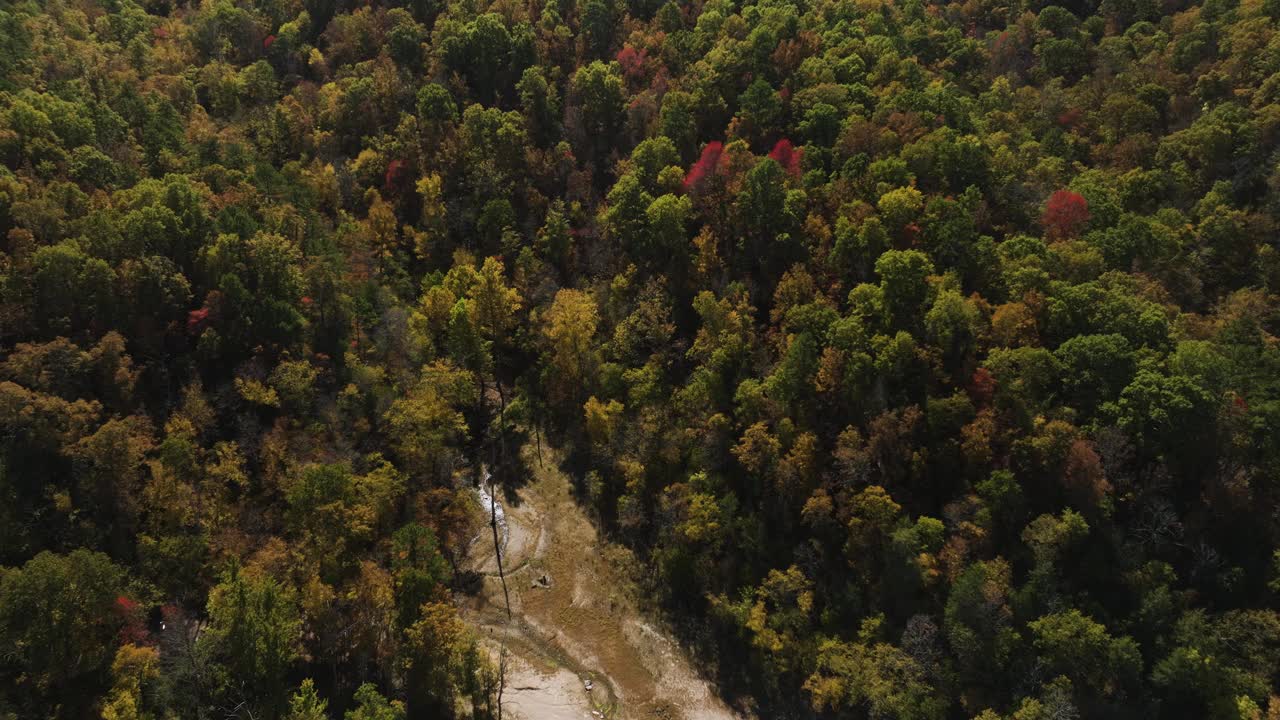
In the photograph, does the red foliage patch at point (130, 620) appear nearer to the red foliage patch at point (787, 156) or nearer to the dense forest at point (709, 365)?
the dense forest at point (709, 365)

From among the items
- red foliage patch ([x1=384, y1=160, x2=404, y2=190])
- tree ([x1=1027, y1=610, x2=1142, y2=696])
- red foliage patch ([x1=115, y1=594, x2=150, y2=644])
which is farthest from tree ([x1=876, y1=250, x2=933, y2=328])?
red foliage patch ([x1=115, y1=594, x2=150, y2=644])

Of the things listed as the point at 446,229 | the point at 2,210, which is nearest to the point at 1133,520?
the point at 446,229

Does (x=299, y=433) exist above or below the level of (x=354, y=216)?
below

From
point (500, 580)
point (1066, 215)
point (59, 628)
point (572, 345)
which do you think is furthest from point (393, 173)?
point (1066, 215)

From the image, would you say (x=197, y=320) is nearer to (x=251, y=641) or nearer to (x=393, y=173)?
(x=251, y=641)

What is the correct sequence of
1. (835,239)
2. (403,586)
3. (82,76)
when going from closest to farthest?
1. (403,586)
2. (835,239)
3. (82,76)

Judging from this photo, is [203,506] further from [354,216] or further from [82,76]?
[82,76]
